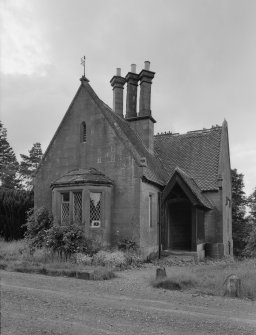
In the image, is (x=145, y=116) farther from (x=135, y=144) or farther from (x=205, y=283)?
(x=205, y=283)

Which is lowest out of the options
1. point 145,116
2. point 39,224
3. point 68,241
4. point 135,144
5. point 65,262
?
point 65,262

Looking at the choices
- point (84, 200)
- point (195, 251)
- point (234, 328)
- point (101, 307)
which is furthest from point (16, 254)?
point (234, 328)

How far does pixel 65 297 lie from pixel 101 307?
4.00 feet

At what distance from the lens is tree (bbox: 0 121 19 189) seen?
51656mm

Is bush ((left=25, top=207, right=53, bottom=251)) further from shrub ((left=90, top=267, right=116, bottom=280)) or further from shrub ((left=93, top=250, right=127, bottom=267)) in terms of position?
shrub ((left=90, top=267, right=116, bottom=280))

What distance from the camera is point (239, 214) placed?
155 ft

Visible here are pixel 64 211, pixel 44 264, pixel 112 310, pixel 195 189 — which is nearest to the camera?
pixel 112 310

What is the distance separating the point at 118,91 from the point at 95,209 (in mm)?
9657

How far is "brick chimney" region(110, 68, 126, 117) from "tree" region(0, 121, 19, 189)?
1239 inches

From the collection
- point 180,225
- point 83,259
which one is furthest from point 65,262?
point 180,225

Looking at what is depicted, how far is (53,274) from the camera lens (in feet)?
41.3

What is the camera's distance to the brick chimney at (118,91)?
2425cm

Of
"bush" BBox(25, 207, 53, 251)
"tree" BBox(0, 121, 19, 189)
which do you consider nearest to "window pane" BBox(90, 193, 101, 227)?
"bush" BBox(25, 207, 53, 251)

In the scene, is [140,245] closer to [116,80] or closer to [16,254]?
[16,254]
